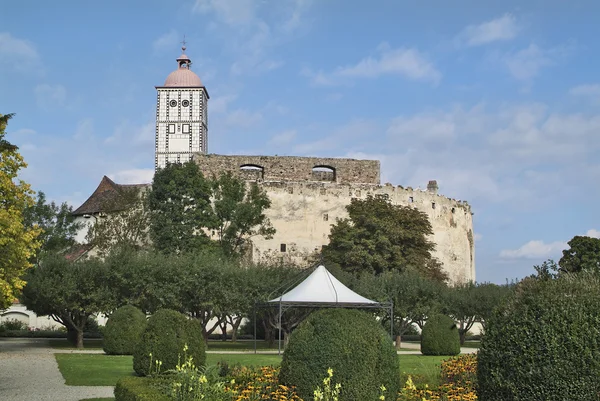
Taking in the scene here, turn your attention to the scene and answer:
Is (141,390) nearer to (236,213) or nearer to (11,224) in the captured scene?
(11,224)

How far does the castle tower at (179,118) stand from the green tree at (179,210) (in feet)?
87.5

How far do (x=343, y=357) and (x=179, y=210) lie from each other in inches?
1321

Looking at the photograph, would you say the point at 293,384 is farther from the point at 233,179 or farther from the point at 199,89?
the point at 199,89

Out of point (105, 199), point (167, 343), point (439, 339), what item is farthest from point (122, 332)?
point (105, 199)

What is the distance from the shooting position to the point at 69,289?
29.7m

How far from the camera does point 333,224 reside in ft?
159

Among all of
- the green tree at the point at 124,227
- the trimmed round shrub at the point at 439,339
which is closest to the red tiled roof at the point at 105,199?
the green tree at the point at 124,227

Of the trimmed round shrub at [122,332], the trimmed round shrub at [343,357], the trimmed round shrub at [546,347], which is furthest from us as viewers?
the trimmed round shrub at [122,332]

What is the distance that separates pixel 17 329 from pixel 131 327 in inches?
775

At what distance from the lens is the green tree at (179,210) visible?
1614 inches

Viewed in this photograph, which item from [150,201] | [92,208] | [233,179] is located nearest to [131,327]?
[150,201]

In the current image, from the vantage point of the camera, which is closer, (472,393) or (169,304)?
(472,393)

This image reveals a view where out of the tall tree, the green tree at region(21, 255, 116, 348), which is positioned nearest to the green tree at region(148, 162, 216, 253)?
the green tree at region(21, 255, 116, 348)

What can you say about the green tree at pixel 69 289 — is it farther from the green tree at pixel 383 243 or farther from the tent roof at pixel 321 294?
the green tree at pixel 383 243
